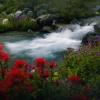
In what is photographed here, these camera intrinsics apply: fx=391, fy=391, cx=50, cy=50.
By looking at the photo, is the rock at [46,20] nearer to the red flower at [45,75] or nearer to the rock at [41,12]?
the rock at [41,12]

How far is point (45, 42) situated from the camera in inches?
664

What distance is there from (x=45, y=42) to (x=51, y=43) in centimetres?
34

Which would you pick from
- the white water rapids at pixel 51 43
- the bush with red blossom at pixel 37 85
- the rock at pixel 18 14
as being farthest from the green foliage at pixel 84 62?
the rock at pixel 18 14

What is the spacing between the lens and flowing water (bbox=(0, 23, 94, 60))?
1459 centimetres

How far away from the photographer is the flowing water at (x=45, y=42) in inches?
575

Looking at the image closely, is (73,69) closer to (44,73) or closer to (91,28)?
(44,73)

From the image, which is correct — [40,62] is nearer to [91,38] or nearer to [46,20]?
[91,38]

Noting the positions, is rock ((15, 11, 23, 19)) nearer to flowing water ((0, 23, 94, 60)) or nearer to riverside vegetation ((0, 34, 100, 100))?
flowing water ((0, 23, 94, 60))

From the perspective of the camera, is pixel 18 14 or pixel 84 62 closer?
pixel 84 62

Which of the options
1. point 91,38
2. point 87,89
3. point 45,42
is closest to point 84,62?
point 87,89

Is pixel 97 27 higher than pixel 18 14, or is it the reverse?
pixel 18 14

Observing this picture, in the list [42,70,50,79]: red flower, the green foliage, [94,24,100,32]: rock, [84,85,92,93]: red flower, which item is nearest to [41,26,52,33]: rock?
[94,24,100,32]: rock

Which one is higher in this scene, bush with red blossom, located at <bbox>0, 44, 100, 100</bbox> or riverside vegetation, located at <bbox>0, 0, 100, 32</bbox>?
bush with red blossom, located at <bbox>0, 44, 100, 100</bbox>

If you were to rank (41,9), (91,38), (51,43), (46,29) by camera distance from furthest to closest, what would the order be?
(41,9), (46,29), (51,43), (91,38)
